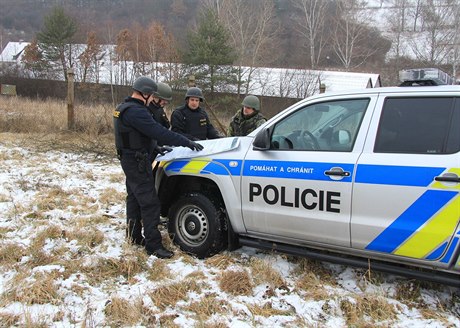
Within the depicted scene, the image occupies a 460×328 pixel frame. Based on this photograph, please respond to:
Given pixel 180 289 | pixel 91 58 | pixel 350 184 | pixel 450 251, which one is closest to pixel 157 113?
pixel 180 289

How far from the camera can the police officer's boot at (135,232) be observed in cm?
453

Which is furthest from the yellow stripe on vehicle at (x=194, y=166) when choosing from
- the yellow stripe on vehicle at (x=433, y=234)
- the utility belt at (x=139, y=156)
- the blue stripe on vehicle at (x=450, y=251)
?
the blue stripe on vehicle at (x=450, y=251)

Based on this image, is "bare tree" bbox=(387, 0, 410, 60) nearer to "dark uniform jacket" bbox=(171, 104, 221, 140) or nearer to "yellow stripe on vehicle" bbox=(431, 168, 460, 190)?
"dark uniform jacket" bbox=(171, 104, 221, 140)

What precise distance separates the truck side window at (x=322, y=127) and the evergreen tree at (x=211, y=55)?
1029 inches

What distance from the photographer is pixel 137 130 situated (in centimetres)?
412

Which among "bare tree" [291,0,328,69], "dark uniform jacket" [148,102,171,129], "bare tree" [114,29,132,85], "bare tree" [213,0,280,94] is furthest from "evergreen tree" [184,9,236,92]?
"dark uniform jacket" [148,102,171,129]

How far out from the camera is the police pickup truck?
9.71 ft

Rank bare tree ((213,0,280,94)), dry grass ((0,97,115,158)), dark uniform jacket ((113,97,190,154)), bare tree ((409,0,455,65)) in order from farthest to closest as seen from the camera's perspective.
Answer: bare tree ((409,0,455,65)) → bare tree ((213,0,280,94)) → dry grass ((0,97,115,158)) → dark uniform jacket ((113,97,190,154))

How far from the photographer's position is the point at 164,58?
3778 cm

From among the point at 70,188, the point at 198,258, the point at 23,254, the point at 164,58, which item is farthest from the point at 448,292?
the point at 164,58

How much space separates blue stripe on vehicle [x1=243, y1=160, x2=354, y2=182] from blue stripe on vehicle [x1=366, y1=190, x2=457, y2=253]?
48 centimetres

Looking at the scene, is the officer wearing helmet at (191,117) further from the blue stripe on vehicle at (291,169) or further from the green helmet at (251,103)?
the blue stripe on vehicle at (291,169)

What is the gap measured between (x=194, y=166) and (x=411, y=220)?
206 centimetres

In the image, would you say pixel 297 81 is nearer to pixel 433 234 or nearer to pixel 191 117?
pixel 191 117
